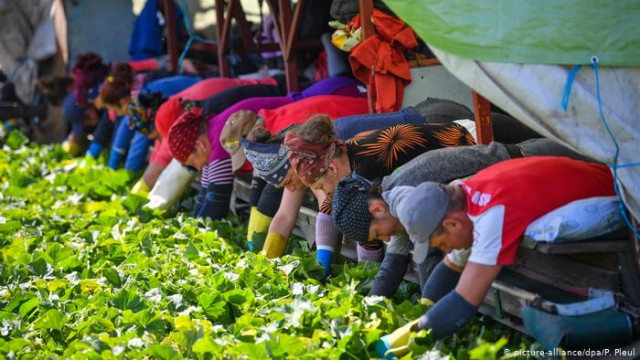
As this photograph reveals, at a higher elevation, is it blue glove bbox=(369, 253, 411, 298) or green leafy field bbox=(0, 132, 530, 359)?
blue glove bbox=(369, 253, 411, 298)

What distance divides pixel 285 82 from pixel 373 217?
352cm

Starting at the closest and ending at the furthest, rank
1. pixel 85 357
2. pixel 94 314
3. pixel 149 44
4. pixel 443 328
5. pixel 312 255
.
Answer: pixel 443 328 → pixel 85 357 → pixel 94 314 → pixel 312 255 → pixel 149 44

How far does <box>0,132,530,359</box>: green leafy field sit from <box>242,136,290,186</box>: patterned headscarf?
0.41 m

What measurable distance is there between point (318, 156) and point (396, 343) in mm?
1087

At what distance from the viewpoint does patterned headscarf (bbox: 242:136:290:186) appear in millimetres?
4043

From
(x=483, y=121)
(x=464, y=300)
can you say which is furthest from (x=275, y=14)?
(x=464, y=300)

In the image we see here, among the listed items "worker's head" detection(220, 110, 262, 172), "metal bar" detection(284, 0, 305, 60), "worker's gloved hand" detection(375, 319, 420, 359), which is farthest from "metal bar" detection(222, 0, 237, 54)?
"worker's gloved hand" detection(375, 319, 420, 359)

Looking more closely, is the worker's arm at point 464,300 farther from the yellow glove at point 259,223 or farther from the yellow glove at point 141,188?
the yellow glove at point 141,188

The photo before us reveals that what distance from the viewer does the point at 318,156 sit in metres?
3.72

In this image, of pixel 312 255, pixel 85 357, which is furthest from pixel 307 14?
pixel 85 357

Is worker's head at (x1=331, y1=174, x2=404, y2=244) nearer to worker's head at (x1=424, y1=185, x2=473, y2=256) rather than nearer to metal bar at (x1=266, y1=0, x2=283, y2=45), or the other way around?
worker's head at (x1=424, y1=185, x2=473, y2=256)

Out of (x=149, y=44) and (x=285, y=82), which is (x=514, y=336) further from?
(x=149, y=44)

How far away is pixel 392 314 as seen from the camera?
10.2 ft

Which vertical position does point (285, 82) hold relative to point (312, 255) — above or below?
above
